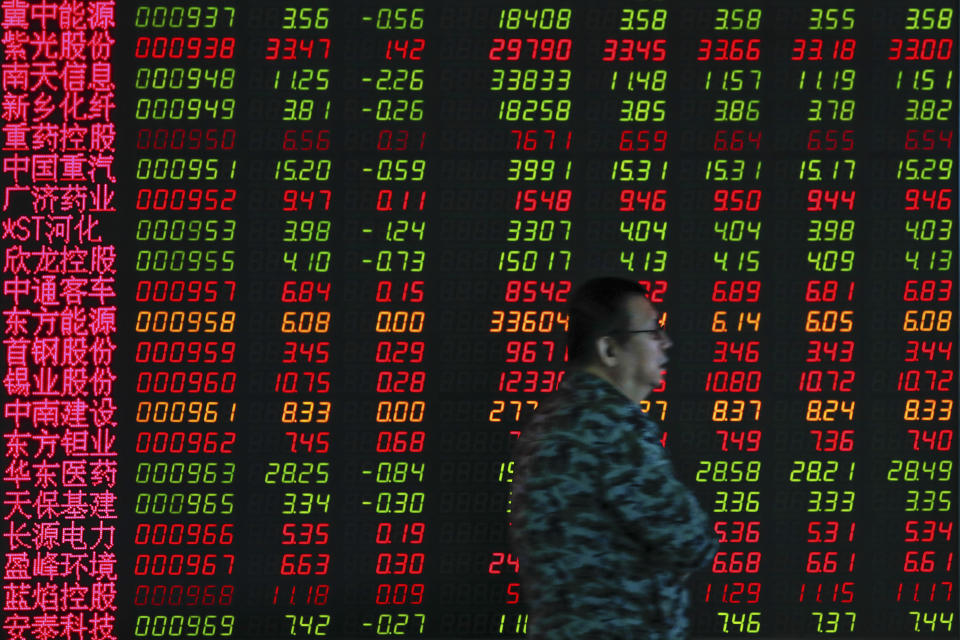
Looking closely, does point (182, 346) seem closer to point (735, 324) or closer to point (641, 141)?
point (641, 141)

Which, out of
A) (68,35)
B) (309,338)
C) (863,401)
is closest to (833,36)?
(863,401)

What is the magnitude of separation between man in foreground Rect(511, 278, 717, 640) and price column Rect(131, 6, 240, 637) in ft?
7.82

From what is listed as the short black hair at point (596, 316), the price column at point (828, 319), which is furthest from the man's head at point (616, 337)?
the price column at point (828, 319)

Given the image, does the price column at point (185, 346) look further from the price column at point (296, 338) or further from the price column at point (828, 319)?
the price column at point (828, 319)

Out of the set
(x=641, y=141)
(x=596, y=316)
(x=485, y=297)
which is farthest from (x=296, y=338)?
(x=596, y=316)

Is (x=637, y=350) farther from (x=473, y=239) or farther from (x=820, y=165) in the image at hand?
(x=820, y=165)

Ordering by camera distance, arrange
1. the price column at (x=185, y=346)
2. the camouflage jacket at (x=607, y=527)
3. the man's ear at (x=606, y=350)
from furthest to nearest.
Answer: the price column at (x=185, y=346)
the man's ear at (x=606, y=350)
the camouflage jacket at (x=607, y=527)

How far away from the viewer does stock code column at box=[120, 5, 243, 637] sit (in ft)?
15.1

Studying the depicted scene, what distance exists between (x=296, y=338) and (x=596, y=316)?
227 cm

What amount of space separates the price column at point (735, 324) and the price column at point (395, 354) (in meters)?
1.14

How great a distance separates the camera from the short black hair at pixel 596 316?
258 centimetres

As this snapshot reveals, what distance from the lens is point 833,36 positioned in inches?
187

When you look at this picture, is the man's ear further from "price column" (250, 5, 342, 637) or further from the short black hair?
"price column" (250, 5, 342, 637)

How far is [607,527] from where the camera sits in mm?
2430
